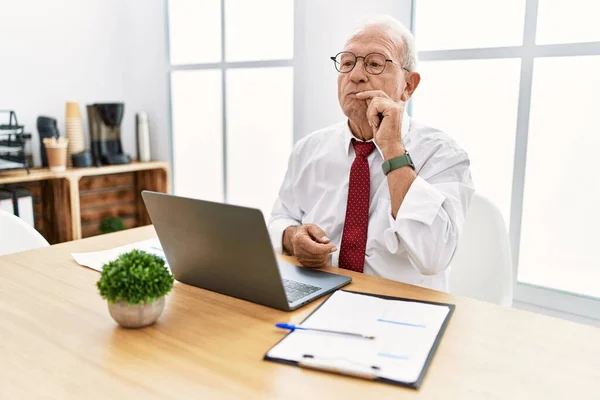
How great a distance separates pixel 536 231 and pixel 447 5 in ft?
3.26

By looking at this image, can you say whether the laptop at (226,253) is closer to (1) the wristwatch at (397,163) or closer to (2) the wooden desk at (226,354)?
(2) the wooden desk at (226,354)

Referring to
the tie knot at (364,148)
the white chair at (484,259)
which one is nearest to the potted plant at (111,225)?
the tie knot at (364,148)

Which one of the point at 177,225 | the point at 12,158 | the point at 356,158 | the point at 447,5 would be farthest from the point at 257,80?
the point at 177,225

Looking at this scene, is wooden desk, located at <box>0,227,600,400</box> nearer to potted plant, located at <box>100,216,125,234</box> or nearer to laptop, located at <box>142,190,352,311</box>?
laptop, located at <box>142,190,352,311</box>

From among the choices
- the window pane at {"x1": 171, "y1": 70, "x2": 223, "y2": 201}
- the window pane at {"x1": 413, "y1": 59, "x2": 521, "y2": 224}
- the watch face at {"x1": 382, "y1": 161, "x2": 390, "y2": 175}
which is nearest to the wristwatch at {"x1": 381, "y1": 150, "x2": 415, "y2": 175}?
the watch face at {"x1": 382, "y1": 161, "x2": 390, "y2": 175}

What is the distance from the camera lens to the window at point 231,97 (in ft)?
9.64

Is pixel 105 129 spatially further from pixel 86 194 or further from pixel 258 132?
pixel 258 132

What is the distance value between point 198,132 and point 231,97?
0.37 metres

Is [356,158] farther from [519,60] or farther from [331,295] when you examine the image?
[519,60]

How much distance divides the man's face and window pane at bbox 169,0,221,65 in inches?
70.7

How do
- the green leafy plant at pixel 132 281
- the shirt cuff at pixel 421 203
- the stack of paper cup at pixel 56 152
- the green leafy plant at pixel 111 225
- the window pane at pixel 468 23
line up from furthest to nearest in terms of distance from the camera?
the green leafy plant at pixel 111 225 < the stack of paper cup at pixel 56 152 < the window pane at pixel 468 23 < the shirt cuff at pixel 421 203 < the green leafy plant at pixel 132 281

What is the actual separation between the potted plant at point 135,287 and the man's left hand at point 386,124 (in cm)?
66

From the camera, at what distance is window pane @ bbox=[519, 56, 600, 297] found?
1.97m

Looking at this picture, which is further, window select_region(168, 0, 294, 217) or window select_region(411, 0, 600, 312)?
window select_region(168, 0, 294, 217)
